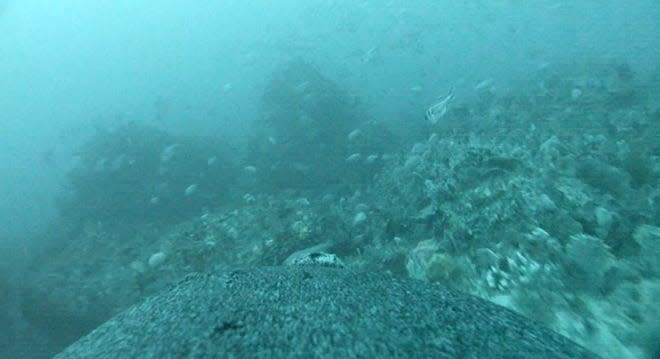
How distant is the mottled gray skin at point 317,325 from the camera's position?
2.50 m

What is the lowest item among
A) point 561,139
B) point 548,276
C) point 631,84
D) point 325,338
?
point 631,84

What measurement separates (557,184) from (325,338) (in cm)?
447

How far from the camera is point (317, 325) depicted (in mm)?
2703

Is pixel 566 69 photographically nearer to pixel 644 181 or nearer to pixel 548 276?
pixel 644 181

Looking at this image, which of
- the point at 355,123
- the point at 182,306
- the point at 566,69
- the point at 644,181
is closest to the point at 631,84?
the point at 566,69

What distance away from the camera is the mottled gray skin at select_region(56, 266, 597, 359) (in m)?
2.50

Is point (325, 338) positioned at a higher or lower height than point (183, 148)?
higher

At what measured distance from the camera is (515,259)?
4.20 m

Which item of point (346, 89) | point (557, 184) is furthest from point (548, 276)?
point (346, 89)

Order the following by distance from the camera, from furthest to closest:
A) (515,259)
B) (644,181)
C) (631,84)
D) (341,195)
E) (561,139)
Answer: (631,84)
(341,195)
(561,139)
(644,181)
(515,259)

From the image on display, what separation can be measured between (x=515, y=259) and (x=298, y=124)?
847 cm

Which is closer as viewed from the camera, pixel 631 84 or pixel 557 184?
pixel 557 184

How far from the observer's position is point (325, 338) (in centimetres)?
256

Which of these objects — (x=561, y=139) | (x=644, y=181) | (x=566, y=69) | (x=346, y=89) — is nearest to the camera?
(x=644, y=181)
